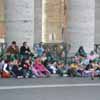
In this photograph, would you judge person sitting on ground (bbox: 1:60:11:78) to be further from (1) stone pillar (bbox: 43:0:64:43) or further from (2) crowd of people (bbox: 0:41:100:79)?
(1) stone pillar (bbox: 43:0:64:43)

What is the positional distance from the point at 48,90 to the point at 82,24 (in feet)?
37.0

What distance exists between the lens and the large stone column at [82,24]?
30656mm

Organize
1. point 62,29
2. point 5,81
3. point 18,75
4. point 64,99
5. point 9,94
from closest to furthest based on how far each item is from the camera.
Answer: point 64,99 < point 9,94 < point 5,81 < point 18,75 < point 62,29

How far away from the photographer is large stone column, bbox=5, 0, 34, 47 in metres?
29.0

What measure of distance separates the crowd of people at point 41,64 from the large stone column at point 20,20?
79 centimetres

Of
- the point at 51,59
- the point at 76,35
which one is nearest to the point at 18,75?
the point at 51,59

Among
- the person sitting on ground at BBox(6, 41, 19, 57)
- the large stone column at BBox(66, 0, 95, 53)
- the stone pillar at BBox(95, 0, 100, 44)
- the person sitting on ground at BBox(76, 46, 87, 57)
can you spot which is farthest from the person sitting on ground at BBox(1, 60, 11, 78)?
the stone pillar at BBox(95, 0, 100, 44)

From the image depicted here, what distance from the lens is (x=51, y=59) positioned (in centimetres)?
2900

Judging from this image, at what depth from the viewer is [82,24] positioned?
30.7 m

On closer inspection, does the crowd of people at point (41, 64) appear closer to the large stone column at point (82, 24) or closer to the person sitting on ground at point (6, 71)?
the person sitting on ground at point (6, 71)

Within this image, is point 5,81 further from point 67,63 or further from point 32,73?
point 67,63

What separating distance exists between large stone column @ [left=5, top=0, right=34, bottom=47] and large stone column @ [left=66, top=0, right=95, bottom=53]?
2.76 meters

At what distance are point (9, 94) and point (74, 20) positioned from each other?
43.1 feet

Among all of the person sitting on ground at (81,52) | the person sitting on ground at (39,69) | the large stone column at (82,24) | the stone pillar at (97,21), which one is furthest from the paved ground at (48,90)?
the stone pillar at (97,21)
